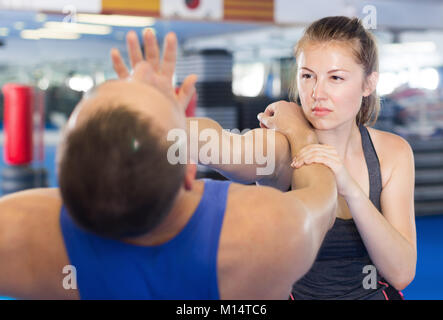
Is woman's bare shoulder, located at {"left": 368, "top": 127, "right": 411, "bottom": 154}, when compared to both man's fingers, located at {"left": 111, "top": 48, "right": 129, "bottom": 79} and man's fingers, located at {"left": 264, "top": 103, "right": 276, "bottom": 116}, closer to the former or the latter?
man's fingers, located at {"left": 264, "top": 103, "right": 276, "bottom": 116}

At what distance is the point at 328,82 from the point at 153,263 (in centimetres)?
74

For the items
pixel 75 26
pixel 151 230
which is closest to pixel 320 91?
pixel 151 230

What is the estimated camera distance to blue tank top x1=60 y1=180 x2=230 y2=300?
724mm

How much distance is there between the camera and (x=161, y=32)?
976 cm

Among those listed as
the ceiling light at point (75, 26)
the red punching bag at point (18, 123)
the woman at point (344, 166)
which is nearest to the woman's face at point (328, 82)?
the woman at point (344, 166)

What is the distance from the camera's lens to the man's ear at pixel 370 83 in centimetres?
138

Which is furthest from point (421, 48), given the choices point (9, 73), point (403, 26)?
point (9, 73)

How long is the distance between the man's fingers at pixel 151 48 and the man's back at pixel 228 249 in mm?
246

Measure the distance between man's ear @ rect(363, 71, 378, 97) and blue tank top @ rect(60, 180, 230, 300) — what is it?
30.8 inches

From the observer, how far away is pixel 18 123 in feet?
15.6

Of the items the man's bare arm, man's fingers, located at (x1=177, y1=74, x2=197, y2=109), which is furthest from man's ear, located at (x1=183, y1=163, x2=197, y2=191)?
the man's bare arm

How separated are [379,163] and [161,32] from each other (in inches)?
350

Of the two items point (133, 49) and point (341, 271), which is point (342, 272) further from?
point (133, 49)
